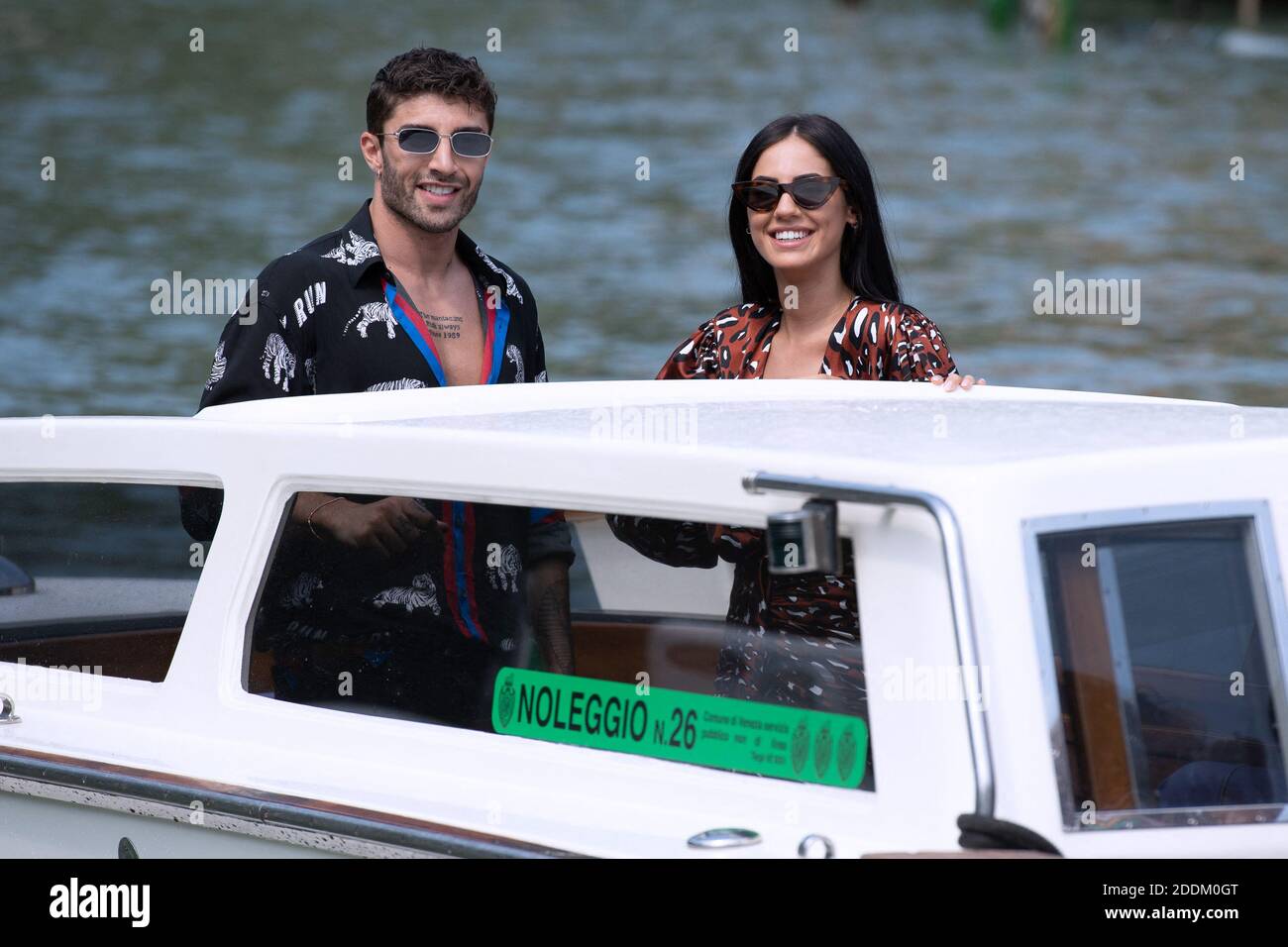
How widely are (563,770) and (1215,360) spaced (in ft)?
43.3

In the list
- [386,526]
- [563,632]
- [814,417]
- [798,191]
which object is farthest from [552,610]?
[798,191]

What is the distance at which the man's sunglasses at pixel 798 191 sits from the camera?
4.19 metres

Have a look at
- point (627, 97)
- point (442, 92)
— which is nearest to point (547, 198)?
point (627, 97)

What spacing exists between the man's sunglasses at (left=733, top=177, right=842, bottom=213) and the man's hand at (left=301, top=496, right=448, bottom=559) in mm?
1281

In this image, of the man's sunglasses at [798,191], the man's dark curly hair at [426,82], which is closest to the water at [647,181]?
the man's dark curly hair at [426,82]

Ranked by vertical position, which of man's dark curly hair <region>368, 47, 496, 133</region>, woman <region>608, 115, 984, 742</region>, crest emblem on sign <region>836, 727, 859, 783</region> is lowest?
crest emblem on sign <region>836, 727, 859, 783</region>

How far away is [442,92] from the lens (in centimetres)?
448

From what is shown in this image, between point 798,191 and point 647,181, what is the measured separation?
67.3 ft

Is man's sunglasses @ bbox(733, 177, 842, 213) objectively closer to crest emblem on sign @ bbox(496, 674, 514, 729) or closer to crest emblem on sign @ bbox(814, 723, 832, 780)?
crest emblem on sign @ bbox(496, 674, 514, 729)

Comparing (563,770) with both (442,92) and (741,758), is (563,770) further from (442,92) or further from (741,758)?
(442,92)

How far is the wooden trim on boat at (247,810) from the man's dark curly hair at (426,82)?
1763mm

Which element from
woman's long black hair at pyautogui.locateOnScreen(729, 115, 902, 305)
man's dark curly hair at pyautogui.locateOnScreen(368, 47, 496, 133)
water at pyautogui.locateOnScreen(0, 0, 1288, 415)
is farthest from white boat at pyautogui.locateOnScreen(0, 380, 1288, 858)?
water at pyautogui.locateOnScreen(0, 0, 1288, 415)

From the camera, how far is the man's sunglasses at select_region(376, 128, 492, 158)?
4.45m

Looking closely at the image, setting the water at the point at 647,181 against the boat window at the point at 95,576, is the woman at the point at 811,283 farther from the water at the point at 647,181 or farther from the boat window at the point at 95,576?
the water at the point at 647,181
